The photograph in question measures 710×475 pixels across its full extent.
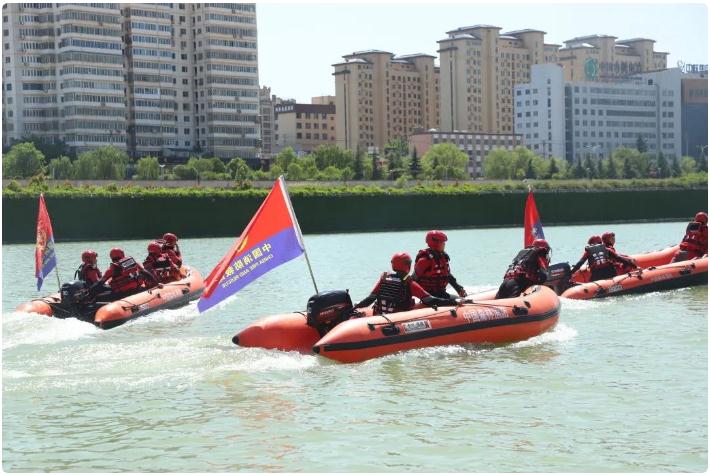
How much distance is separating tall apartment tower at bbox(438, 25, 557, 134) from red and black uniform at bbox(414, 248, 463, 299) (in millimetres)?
143441

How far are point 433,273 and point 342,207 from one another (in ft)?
158

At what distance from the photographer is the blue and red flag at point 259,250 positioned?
539 inches

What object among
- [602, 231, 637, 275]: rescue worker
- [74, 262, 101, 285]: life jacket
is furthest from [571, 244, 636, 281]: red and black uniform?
[74, 262, 101, 285]: life jacket

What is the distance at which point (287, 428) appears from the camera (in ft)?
36.8

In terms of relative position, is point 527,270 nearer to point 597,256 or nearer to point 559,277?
point 559,277

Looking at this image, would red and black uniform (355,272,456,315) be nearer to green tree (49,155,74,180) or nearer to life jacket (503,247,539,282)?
life jacket (503,247,539,282)

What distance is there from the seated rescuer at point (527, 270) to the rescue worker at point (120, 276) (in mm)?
6461

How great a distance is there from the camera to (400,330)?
47.2 ft

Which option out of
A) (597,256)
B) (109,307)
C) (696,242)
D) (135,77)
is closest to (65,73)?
(135,77)

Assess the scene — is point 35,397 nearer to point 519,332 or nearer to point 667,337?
point 519,332

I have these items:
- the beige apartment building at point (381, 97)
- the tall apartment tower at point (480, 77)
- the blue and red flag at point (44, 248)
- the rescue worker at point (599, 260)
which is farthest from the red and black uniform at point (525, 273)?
the beige apartment building at point (381, 97)

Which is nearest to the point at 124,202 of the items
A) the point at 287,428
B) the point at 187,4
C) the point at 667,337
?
the point at 667,337

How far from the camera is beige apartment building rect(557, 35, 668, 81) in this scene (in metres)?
166

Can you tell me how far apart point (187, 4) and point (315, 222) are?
65.4 m
